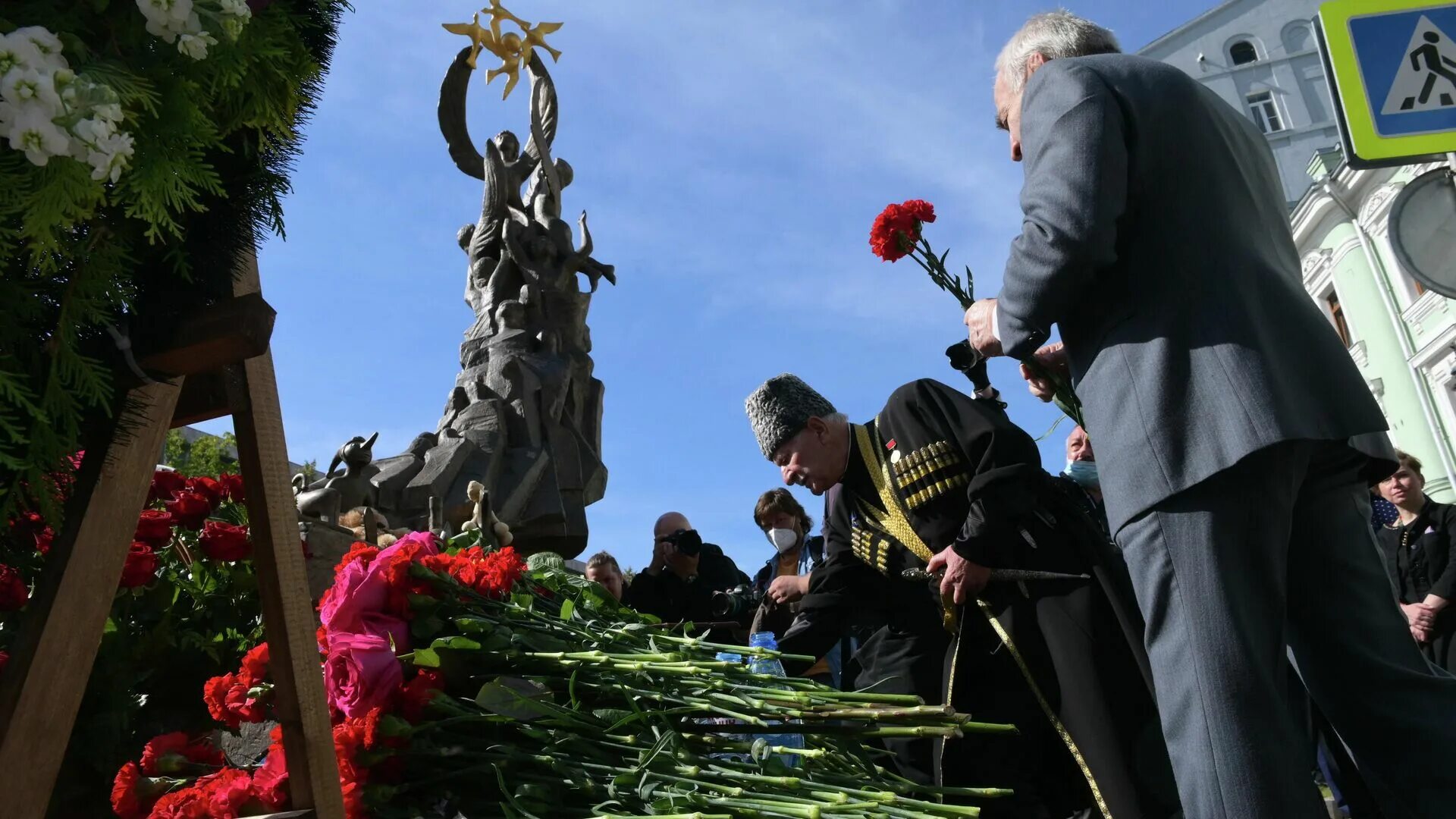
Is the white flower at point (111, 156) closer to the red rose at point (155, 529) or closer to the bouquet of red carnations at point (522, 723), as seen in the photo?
the bouquet of red carnations at point (522, 723)

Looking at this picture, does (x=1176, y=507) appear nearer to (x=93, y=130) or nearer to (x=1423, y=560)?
(x=93, y=130)

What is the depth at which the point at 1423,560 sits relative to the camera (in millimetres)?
5105

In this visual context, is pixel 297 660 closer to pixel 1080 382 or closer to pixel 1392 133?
pixel 1080 382

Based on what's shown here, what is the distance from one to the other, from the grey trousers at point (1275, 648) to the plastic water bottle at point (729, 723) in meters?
0.75

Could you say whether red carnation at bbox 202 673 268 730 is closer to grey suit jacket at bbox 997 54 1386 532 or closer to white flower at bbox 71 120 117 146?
white flower at bbox 71 120 117 146

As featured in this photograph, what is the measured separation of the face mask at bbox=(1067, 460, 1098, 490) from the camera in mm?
4645

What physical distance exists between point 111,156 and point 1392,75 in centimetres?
378

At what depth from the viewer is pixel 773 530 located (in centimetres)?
601

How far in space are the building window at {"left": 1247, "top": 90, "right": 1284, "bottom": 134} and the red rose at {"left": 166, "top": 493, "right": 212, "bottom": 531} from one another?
1346 inches

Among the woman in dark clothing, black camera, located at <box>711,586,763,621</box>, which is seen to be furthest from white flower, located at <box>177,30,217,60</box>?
the woman in dark clothing

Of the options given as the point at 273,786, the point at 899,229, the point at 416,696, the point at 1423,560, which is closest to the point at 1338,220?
the point at 1423,560

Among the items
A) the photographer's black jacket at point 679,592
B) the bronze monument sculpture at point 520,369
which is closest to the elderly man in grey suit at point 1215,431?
the photographer's black jacket at point 679,592

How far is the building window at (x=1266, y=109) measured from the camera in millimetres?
31719

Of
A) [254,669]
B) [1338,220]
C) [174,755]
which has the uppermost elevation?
[1338,220]
